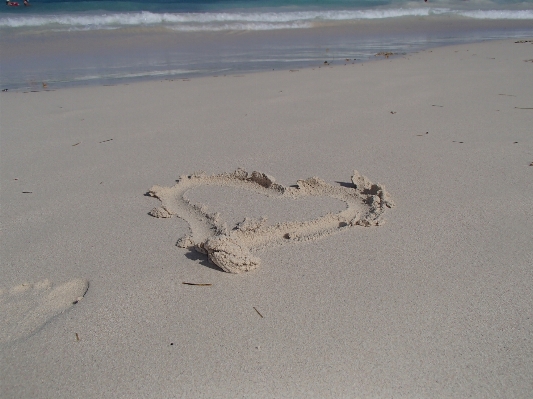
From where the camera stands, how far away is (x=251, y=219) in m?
1.72

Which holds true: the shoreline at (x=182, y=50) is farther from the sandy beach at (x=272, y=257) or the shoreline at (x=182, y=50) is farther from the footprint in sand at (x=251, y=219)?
the footprint in sand at (x=251, y=219)

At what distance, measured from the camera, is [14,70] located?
18.1 feet

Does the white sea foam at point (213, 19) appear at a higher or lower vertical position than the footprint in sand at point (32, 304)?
higher

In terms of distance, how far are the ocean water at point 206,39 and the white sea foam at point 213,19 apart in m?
0.03

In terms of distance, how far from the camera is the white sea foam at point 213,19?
10.6 metres

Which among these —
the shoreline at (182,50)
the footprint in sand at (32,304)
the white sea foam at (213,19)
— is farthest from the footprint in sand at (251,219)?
the white sea foam at (213,19)

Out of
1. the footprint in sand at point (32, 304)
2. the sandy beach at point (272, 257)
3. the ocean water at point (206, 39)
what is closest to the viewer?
the sandy beach at point (272, 257)

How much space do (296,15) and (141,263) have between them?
42.8 ft

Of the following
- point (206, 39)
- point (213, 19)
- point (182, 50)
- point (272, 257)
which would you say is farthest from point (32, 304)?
point (213, 19)

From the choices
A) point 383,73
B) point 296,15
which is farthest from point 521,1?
point 383,73

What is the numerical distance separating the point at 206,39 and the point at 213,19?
3868 mm

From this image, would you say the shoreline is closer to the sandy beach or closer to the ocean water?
the ocean water

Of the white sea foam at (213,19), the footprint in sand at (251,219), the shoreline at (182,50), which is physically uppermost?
the white sea foam at (213,19)

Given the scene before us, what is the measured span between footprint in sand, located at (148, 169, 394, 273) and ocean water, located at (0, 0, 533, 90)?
10.6 feet
